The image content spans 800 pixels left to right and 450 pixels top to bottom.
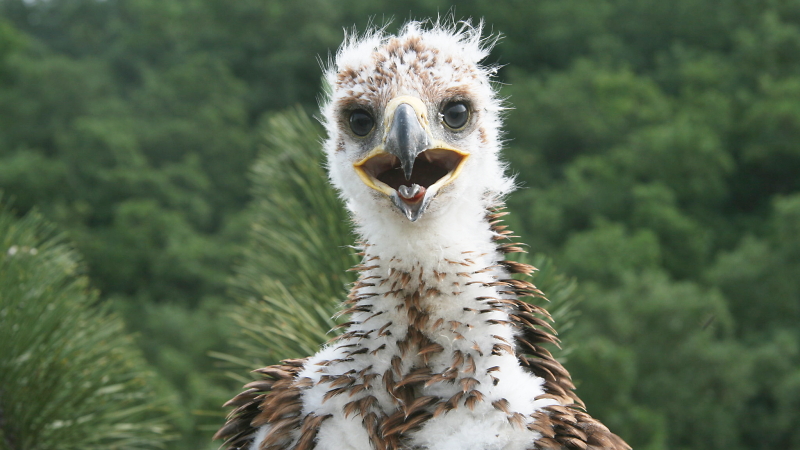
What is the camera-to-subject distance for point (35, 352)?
324 cm

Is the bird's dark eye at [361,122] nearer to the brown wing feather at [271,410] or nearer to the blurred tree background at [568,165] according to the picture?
the brown wing feather at [271,410]

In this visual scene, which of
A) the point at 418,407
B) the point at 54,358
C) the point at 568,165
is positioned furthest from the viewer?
the point at 568,165

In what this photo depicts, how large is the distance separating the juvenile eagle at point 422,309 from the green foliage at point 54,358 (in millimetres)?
1229

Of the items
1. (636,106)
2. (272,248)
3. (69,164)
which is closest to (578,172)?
(636,106)

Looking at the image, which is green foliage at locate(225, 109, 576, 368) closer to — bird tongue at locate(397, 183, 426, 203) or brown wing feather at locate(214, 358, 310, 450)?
brown wing feather at locate(214, 358, 310, 450)

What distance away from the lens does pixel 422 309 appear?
2.32 meters

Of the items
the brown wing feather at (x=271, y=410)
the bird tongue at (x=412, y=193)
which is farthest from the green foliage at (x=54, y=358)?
the bird tongue at (x=412, y=193)

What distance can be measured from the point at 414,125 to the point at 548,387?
1.00m

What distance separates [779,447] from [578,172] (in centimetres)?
1896

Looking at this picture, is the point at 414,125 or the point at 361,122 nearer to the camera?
the point at 414,125

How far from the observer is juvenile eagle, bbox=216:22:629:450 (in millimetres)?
2238

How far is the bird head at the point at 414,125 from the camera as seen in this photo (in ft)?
7.89

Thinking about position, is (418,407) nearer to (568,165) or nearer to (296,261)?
(296,261)

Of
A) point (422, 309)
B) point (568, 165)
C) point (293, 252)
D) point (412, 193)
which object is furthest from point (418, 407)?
point (568, 165)
